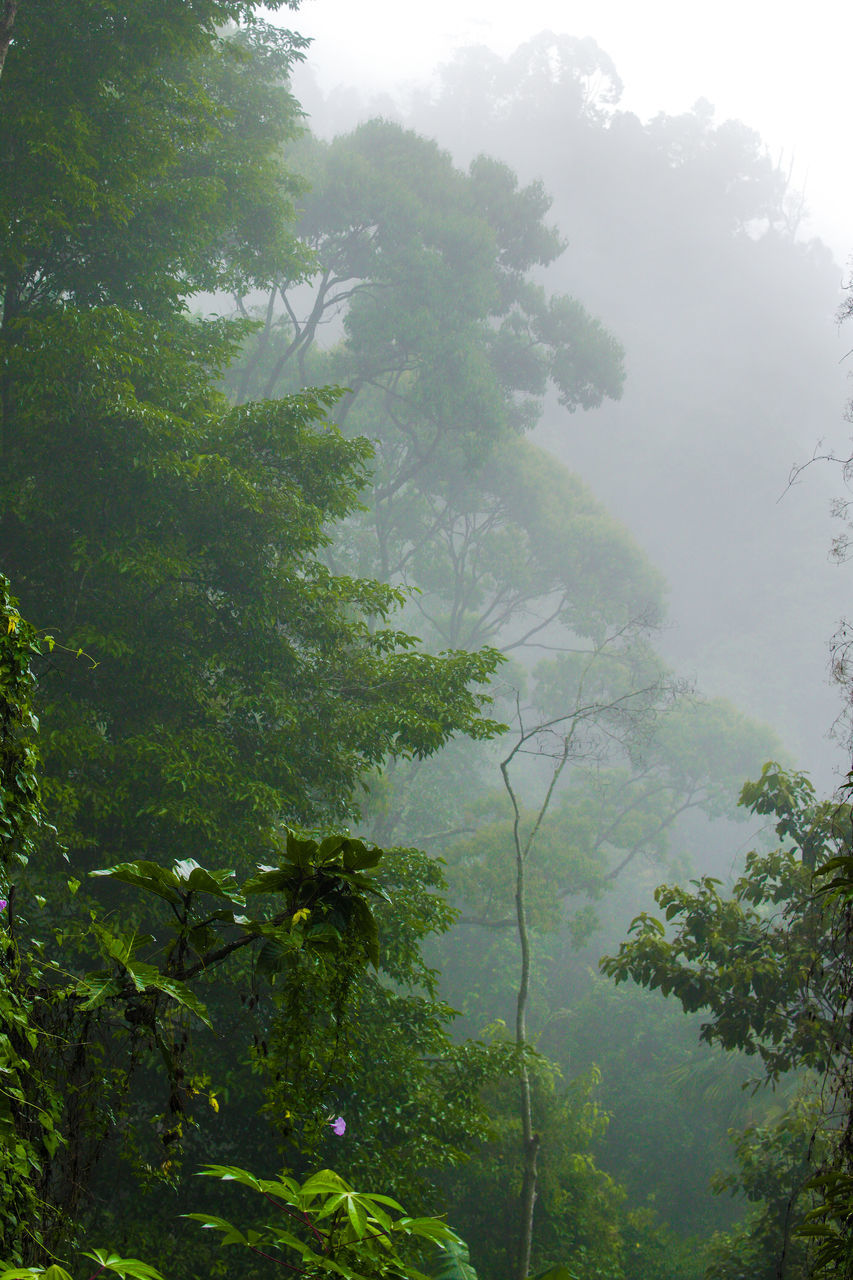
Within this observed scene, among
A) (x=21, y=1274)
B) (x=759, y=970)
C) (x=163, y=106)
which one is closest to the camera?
(x=21, y=1274)

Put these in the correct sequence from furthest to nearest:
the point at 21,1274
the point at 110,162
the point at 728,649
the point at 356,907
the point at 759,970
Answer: the point at 728,649
the point at 110,162
the point at 759,970
the point at 356,907
the point at 21,1274

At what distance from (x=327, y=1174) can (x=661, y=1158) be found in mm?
15443

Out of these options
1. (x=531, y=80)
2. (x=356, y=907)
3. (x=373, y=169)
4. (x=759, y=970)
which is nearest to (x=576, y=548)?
(x=373, y=169)

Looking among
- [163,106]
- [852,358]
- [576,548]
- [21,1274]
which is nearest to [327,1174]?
[21,1274]

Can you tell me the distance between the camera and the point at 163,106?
22.6 feet

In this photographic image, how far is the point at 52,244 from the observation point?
6230 mm

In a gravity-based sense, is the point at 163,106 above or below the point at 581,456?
below

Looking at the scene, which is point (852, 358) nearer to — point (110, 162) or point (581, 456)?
point (581, 456)

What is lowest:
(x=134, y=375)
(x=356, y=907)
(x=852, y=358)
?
(x=356, y=907)

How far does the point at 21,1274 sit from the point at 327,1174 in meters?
0.37

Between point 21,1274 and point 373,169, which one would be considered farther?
point 373,169

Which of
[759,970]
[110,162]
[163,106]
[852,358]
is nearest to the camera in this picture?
[759,970]

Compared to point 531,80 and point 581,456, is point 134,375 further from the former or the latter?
point 531,80

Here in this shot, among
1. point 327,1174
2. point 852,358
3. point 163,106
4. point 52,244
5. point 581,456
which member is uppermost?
point 852,358
